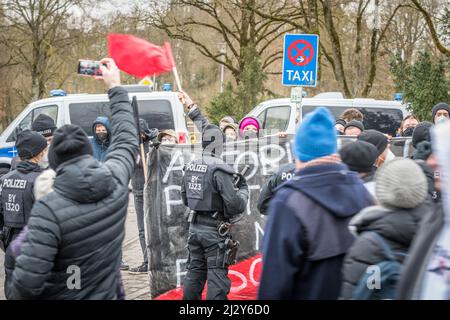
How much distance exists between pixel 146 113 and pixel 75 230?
12.5 metres

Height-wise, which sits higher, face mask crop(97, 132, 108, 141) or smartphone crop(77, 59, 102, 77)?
smartphone crop(77, 59, 102, 77)

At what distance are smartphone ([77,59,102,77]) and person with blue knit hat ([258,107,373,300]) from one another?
166 cm

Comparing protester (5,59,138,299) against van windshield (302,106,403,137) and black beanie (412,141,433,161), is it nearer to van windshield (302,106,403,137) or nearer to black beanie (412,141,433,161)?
black beanie (412,141,433,161)

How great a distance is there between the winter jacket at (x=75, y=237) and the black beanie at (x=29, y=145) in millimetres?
1892

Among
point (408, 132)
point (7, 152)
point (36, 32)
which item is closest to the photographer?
point (408, 132)

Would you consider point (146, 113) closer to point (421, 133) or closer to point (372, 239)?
point (421, 133)

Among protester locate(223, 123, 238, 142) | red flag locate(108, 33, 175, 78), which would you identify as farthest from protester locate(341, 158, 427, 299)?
protester locate(223, 123, 238, 142)

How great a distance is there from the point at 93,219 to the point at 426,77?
993cm

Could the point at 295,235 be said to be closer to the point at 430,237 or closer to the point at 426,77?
the point at 430,237

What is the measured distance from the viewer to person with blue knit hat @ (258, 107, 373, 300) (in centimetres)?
307

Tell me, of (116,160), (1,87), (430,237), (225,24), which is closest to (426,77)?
(116,160)

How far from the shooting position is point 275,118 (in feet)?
51.7

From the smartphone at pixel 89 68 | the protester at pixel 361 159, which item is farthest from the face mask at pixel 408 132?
the smartphone at pixel 89 68

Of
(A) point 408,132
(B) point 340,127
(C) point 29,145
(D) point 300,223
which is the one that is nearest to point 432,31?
(A) point 408,132
